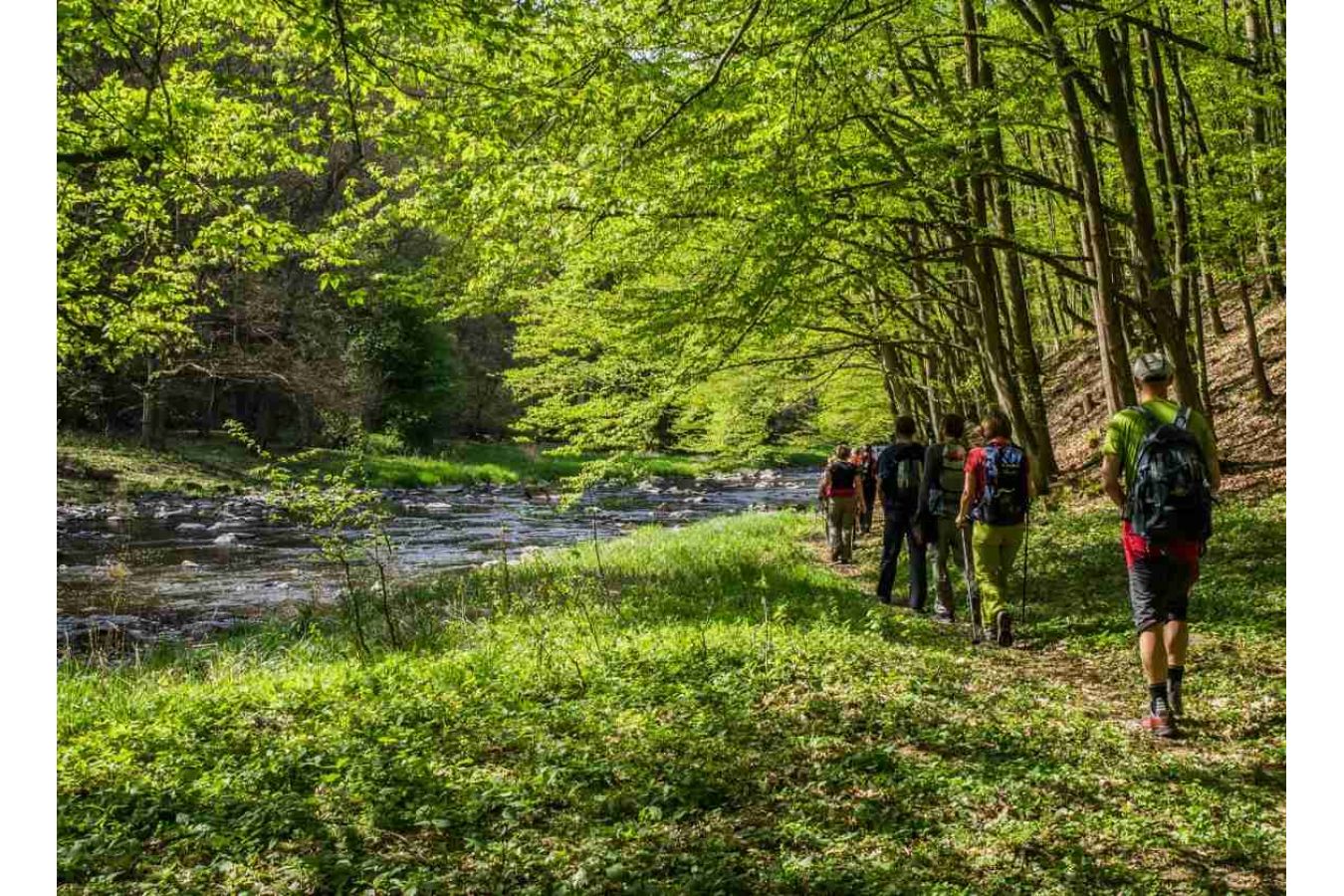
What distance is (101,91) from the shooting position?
8586mm

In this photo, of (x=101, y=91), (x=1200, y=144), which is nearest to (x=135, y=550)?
(x=101, y=91)

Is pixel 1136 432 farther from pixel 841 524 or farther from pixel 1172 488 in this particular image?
pixel 841 524

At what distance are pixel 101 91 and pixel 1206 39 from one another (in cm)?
1118

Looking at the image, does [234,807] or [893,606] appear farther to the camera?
[893,606]

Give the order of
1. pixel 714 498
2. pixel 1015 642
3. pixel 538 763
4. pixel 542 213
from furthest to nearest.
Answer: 1. pixel 714 498
2. pixel 1015 642
3. pixel 542 213
4. pixel 538 763

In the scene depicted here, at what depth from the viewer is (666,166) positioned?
8.63 metres

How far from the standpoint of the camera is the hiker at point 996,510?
7.71m

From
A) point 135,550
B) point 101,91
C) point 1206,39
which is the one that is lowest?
point 135,550

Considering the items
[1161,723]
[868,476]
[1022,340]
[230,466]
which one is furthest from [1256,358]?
[230,466]

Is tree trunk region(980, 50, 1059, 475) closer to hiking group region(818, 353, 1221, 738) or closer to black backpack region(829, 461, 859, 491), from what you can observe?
hiking group region(818, 353, 1221, 738)

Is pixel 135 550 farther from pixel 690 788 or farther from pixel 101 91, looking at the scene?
pixel 690 788

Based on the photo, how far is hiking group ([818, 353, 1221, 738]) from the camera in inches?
202

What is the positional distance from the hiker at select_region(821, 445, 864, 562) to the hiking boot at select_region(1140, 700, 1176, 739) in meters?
8.31

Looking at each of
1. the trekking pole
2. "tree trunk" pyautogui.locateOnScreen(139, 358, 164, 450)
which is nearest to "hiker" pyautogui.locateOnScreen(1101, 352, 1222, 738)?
the trekking pole
